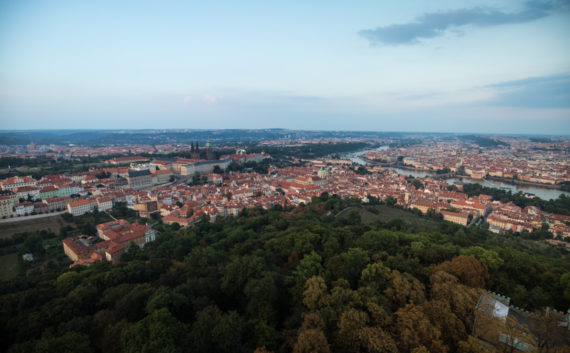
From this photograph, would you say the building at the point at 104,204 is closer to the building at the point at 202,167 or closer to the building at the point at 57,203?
the building at the point at 57,203

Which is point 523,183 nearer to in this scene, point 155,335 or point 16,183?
point 155,335

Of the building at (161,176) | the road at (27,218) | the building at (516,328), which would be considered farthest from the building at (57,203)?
Result: the building at (516,328)

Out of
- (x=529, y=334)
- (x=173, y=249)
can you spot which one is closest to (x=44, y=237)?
(x=173, y=249)

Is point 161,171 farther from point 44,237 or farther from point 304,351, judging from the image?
point 304,351

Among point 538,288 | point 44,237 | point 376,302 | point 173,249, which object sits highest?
point 376,302

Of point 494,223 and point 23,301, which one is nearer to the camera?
point 23,301
